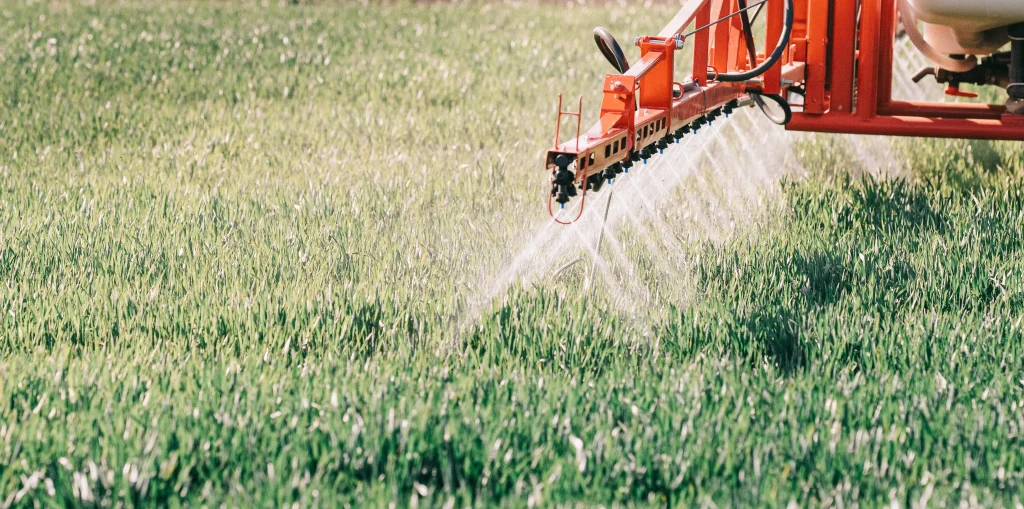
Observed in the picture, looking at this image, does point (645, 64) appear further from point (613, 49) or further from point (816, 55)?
point (816, 55)

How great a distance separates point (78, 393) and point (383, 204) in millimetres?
2324

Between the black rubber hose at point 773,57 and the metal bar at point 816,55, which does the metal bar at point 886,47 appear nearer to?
the metal bar at point 816,55

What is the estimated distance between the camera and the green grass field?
2.62 metres

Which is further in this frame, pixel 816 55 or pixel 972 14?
pixel 816 55

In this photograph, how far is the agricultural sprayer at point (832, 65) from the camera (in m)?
3.95

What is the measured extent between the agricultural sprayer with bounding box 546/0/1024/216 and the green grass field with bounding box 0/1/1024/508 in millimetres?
343

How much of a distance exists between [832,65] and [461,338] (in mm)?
2510

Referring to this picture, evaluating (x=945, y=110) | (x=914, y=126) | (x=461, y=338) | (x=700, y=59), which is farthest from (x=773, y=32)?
(x=461, y=338)

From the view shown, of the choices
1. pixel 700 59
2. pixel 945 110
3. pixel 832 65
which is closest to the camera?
pixel 700 59

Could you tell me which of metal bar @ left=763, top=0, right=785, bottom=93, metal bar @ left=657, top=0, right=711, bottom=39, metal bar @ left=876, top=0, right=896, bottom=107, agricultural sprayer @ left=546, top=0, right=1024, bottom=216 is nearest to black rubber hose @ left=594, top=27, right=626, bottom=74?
agricultural sprayer @ left=546, top=0, right=1024, bottom=216

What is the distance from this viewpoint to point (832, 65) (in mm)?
5012

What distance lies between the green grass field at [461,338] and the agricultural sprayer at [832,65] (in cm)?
34

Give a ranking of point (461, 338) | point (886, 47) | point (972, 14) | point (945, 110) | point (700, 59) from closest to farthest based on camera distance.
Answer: point (461, 338), point (700, 59), point (972, 14), point (886, 47), point (945, 110)

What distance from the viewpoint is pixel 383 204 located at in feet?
16.7
